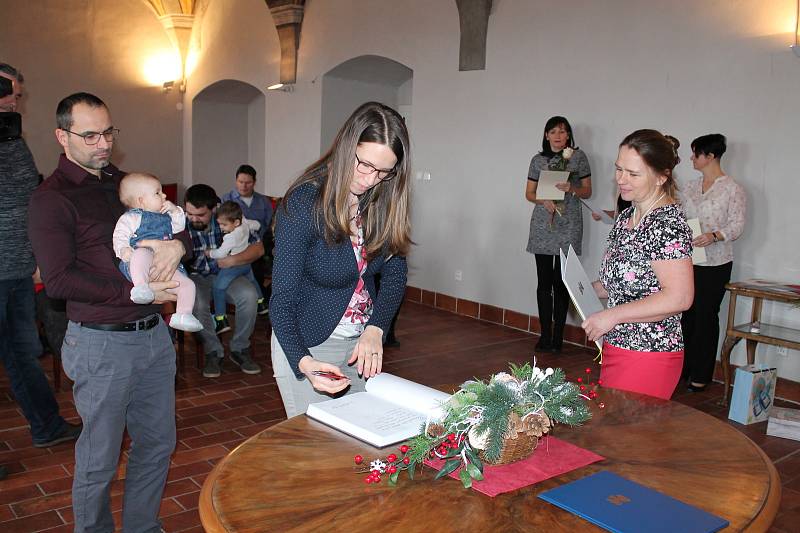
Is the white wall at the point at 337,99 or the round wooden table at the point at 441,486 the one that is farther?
the white wall at the point at 337,99

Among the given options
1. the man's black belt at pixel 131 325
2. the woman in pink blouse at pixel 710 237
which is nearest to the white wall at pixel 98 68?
the woman in pink blouse at pixel 710 237

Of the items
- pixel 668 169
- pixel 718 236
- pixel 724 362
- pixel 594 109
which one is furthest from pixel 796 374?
pixel 668 169

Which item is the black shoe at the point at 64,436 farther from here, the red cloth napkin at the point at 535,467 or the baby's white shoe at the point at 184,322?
the red cloth napkin at the point at 535,467

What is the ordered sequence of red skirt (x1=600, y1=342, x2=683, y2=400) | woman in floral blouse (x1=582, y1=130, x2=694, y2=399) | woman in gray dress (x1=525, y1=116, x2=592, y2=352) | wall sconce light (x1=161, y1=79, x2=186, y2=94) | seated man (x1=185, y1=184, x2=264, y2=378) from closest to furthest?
woman in floral blouse (x1=582, y1=130, x2=694, y2=399)
red skirt (x1=600, y1=342, x2=683, y2=400)
seated man (x1=185, y1=184, x2=264, y2=378)
woman in gray dress (x1=525, y1=116, x2=592, y2=352)
wall sconce light (x1=161, y1=79, x2=186, y2=94)

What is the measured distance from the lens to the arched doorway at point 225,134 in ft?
39.5

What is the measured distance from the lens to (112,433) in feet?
7.65

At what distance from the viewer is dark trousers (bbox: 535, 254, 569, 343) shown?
6.11 meters

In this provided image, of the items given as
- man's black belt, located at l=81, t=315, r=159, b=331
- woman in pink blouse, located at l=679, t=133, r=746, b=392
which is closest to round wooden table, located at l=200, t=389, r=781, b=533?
man's black belt, located at l=81, t=315, r=159, b=331

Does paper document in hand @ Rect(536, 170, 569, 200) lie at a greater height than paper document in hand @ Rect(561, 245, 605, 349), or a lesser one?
greater

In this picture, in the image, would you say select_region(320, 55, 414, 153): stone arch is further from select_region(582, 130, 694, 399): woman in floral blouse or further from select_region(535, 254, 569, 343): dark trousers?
select_region(582, 130, 694, 399): woman in floral blouse

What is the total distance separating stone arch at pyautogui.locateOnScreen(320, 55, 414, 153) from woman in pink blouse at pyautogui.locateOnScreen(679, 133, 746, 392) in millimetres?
4655

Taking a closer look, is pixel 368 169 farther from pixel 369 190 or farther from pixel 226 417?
pixel 226 417

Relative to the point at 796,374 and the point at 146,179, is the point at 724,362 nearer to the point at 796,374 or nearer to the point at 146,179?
the point at 796,374

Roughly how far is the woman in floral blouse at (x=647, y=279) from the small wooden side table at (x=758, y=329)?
2.44 meters
